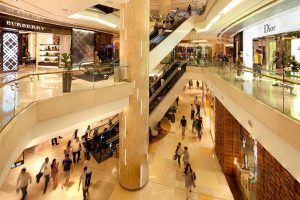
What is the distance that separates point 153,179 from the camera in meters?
9.03

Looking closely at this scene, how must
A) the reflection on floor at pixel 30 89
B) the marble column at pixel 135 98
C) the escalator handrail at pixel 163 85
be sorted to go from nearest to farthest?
1. the reflection on floor at pixel 30 89
2. the marble column at pixel 135 98
3. the escalator handrail at pixel 163 85

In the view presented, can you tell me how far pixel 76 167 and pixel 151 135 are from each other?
14.4 ft

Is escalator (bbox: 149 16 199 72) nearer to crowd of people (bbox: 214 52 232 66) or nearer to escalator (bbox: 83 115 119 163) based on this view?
crowd of people (bbox: 214 52 232 66)

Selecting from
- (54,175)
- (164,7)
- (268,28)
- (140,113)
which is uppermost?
(164,7)

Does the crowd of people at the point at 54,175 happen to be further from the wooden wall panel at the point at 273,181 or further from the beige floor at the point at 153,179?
the wooden wall panel at the point at 273,181

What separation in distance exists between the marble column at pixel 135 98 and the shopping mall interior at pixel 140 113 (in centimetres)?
3

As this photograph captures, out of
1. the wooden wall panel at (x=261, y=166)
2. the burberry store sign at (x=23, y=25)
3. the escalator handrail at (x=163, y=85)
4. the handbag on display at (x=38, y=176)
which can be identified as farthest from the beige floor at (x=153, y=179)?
the burberry store sign at (x=23, y=25)

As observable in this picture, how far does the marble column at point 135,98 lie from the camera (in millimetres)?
8234

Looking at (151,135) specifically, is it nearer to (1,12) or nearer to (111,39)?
(1,12)

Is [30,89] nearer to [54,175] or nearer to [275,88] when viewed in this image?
[54,175]

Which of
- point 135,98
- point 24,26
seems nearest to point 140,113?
point 135,98

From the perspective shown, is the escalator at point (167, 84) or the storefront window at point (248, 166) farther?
the escalator at point (167, 84)

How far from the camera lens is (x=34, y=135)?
466 cm

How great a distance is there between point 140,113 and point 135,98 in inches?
22.5
